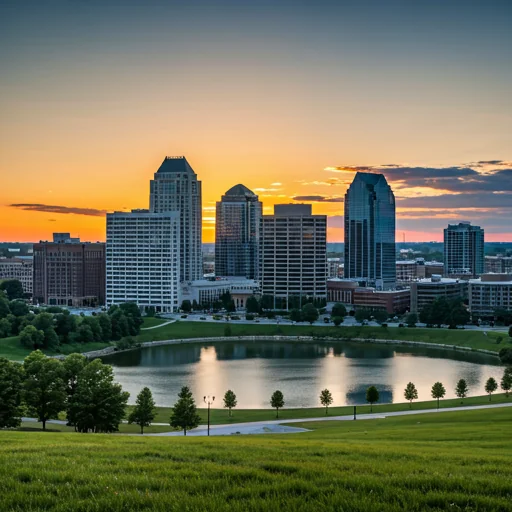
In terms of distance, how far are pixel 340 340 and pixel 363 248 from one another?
3131 inches

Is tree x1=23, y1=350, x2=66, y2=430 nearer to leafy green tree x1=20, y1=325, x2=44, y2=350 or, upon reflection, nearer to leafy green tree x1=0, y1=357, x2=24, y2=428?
leafy green tree x1=0, y1=357, x2=24, y2=428

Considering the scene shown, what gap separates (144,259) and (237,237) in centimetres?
4861

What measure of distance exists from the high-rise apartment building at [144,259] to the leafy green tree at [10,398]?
8040cm

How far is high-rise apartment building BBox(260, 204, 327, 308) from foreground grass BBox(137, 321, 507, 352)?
22.6 metres

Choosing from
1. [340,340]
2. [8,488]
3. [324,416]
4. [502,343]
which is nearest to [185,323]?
[340,340]

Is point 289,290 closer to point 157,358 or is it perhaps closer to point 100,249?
point 100,249

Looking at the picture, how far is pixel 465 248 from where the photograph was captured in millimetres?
182125

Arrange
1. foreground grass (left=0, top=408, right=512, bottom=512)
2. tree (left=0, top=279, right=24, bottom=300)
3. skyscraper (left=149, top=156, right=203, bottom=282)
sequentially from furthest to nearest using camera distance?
1. skyscraper (left=149, top=156, right=203, bottom=282)
2. tree (left=0, top=279, right=24, bottom=300)
3. foreground grass (left=0, top=408, right=512, bottom=512)

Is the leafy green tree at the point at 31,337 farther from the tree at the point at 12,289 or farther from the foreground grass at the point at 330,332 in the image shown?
the tree at the point at 12,289

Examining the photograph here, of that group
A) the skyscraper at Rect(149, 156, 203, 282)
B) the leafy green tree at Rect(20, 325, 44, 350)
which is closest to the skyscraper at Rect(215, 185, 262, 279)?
the skyscraper at Rect(149, 156, 203, 282)

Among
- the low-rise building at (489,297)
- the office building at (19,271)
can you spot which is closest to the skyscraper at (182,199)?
the office building at (19,271)

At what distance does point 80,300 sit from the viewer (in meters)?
122

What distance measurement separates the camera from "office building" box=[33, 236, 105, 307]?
4818 inches

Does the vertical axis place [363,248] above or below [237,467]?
above
